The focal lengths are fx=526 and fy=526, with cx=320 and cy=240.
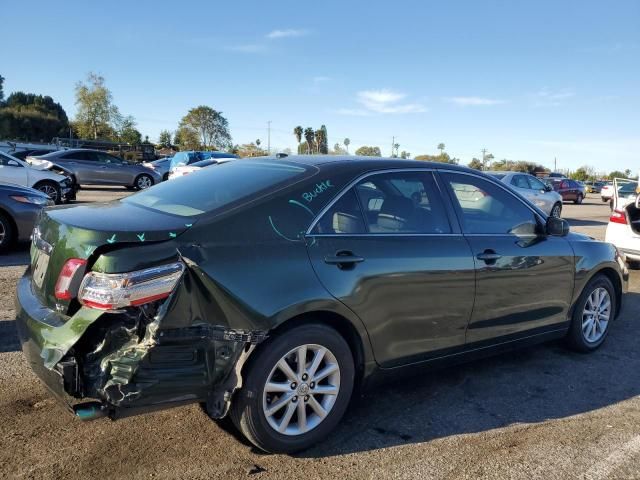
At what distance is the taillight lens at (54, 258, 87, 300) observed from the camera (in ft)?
8.61

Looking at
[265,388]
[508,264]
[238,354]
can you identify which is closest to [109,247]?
[238,354]

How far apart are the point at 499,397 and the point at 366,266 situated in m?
1.60

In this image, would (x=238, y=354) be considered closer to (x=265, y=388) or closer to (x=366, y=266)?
(x=265, y=388)

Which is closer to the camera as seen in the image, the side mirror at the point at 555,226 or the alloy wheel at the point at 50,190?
the side mirror at the point at 555,226

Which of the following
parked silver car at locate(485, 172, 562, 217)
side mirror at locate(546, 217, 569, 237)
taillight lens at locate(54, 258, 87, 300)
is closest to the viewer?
taillight lens at locate(54, 258, 87, 300)

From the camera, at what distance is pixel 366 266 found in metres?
3.15

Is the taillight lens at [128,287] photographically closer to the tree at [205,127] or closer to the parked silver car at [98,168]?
the parked silver car at [98,168]

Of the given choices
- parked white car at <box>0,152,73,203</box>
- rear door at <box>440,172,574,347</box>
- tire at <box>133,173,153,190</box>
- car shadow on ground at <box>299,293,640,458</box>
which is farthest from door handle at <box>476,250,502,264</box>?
tire at <box>133,173,153,190</box>

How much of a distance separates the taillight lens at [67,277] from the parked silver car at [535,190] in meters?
13.8

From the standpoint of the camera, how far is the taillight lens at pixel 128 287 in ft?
8.20

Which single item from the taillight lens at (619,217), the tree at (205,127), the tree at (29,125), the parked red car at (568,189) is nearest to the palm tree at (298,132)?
the tree at (205,127)

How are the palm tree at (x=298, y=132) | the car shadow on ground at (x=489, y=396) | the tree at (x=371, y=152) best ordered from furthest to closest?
the palm tree at (x=298, y=132), the tree at (x=371, y=152), the car shadow on ground at (x=489, y=396)

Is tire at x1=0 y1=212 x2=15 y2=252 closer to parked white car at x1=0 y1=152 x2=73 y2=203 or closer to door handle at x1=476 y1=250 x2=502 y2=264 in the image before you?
parked white car at x1=0 y1=152 x2=73 y2=203

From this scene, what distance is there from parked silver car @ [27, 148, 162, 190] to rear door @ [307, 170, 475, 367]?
17902 millimetres
